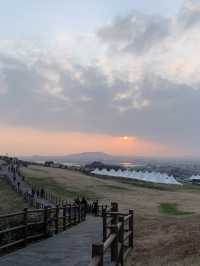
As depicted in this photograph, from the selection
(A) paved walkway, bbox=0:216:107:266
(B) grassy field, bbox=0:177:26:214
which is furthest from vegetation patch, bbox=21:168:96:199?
(A) paved walkway, bbox=0:216:107:266

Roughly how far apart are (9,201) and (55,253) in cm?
3435

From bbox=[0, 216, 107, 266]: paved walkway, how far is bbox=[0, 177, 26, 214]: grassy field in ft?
80.8

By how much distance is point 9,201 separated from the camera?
160 feet

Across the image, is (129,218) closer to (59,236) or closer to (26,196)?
(59,236)

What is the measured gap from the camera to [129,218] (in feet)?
58.3

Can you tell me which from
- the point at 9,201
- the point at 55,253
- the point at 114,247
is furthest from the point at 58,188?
the point at 114,247

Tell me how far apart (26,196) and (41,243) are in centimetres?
2974

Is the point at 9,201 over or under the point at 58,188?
under

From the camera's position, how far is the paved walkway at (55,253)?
539 inches

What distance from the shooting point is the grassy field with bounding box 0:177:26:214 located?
44.0 m

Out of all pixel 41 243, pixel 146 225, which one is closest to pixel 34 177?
pixel 146 225

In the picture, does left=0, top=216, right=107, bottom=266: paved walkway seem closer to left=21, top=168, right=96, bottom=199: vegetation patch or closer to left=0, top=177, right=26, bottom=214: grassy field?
left=0, top=177, right=26, bottom=214: grassy field

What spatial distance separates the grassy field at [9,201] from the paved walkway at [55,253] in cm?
2462

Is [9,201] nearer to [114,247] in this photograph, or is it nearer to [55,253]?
[55,253]
